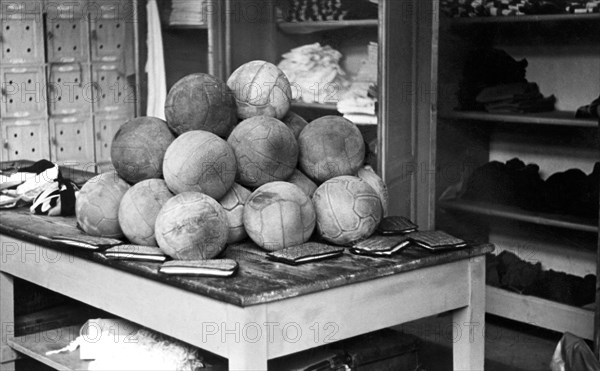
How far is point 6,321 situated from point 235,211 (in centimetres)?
119

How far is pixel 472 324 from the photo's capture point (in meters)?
2.67

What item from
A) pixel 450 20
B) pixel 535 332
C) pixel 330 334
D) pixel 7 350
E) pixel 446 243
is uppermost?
pixel 450 20

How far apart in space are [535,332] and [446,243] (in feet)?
7.51

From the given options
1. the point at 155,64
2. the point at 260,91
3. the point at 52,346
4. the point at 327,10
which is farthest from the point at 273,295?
the point at 155,64

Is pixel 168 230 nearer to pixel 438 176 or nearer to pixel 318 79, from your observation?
pixel 438 176

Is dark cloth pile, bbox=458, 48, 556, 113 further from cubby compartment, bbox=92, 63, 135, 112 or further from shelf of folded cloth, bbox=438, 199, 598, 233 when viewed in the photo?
cubby compartment, bbox=92, 63, 135, 112

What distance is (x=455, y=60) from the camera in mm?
4715

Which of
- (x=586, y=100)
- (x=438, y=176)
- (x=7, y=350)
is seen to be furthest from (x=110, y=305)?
(x=586, y=100)

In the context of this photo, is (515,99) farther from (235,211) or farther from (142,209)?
(142,209)

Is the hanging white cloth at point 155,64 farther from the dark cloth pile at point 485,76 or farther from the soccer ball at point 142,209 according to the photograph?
the soccer ball at point 142,209

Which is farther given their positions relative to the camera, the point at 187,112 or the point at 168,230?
the point at 187,112

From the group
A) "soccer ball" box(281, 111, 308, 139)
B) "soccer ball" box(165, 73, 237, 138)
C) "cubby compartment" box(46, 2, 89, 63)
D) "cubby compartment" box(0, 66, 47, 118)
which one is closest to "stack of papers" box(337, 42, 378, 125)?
"cubby compartment" box(46, 2, 89, 63)

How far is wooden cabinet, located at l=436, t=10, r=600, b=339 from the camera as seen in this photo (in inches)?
179

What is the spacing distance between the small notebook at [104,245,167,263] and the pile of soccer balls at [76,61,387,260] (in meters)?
0.04
